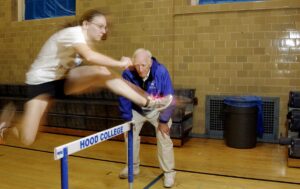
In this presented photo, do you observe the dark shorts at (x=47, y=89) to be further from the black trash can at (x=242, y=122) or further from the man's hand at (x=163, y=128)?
the black trash can at (x=242, y=122)

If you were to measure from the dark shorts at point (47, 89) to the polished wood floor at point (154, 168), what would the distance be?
1085 mm

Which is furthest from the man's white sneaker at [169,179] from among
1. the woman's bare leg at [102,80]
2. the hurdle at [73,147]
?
the woman's bare leg at [102,80]

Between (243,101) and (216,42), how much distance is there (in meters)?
1.20

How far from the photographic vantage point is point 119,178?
3.39m

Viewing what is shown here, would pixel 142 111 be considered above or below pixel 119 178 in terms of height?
above

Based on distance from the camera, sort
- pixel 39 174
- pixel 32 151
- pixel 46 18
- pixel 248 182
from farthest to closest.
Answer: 1. pixel 46 18
2. pixel 32 151
3. pixel 39 174
4. pixel 248 182

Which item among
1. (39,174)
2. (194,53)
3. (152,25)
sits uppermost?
(152,25)

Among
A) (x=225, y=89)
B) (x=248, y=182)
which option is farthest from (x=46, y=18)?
(x=248, y=182)

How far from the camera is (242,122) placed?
4.54 metres

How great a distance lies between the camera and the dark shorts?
256 centimetres

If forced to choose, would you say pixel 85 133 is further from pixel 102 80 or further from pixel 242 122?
pixel 102 80

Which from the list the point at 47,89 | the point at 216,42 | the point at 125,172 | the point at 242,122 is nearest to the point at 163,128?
the point at 125,172

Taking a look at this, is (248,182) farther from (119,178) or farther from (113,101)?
(113,101)

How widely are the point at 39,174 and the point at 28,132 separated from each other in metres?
1.11
